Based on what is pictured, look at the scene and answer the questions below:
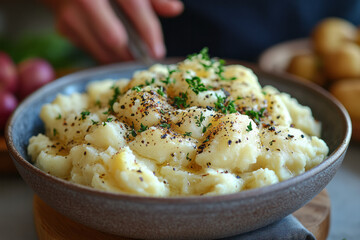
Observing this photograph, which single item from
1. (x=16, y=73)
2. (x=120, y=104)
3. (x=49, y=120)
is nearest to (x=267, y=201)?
(x=120, y=104)

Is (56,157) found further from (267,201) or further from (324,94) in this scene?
(324,94)

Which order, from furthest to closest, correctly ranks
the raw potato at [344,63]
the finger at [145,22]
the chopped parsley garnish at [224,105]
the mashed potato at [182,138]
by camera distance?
the raw potato at [344,63]
the finger at [145,22]
the chopped parsley garnish at [224,105]
the mashed potato at [182,138]

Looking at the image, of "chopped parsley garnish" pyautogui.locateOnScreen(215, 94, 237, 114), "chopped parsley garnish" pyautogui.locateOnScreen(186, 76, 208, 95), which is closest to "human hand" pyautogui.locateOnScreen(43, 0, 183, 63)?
"chopped parsley garnish" pyautogui.locateOnScreen(186, 76, 208, 95)

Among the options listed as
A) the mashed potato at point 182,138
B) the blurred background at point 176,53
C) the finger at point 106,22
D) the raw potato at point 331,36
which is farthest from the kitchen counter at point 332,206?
the raw potato at point 331,36

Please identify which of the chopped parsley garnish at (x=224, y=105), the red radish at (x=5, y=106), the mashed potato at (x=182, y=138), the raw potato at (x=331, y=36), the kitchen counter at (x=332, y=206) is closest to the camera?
the mashed potato at (x=182, y=138)

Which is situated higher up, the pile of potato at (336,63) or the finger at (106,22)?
the finger at (106,22)

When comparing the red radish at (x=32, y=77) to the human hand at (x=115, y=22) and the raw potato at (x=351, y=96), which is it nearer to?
the human hand at (x=115, y=22)

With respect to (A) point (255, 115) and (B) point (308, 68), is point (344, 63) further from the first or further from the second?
(A) point (255, 115)
